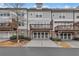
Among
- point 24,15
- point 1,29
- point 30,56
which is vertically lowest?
point 30,56

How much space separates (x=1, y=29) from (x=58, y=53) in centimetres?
148

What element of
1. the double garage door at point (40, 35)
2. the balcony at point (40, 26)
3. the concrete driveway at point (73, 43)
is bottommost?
the concrete driveway at point (73, 43)

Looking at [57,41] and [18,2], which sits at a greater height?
[18,2]

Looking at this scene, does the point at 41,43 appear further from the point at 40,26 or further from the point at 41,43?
the point at 40,26

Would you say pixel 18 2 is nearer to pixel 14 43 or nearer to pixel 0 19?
pixel 0 19

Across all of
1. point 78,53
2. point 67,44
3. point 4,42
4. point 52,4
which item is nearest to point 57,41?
point 67,44

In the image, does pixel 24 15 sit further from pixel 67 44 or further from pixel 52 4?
pixel 67 44

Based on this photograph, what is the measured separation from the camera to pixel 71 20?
196 inches

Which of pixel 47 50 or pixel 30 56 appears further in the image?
pixel 47 50

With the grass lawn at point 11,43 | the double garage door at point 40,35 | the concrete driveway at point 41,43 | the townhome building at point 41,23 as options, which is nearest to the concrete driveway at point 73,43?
the townhome building at point 41,23

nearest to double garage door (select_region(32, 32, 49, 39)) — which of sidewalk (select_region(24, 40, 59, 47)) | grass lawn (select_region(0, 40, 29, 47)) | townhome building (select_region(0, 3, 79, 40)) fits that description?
townhome building (select_region(0, 3, 79, 40))

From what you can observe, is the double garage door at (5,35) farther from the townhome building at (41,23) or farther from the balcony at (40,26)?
the balcony at (40,26)

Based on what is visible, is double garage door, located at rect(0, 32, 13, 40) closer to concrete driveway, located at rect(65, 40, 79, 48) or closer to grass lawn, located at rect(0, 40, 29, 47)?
grass lawn, located at rect(0, 40, 29, 47)

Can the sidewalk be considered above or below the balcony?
below
